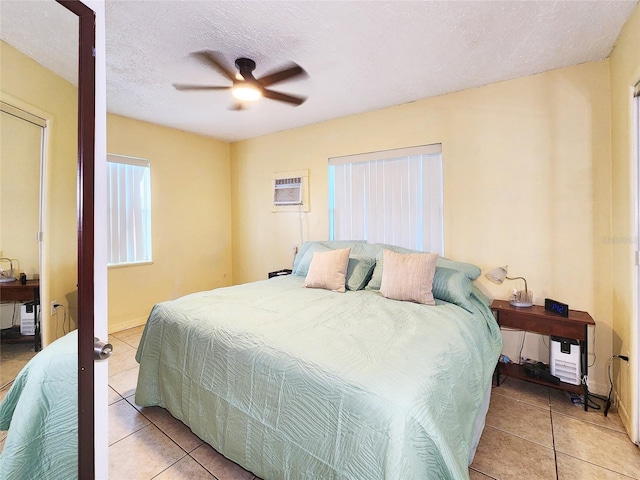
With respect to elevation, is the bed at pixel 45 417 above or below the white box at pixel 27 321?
below

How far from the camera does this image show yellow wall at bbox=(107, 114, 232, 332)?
12.3 ft

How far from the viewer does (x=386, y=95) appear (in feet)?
9.97

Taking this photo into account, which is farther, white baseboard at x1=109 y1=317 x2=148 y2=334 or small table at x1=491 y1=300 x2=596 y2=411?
white baseboard at x1=109 y1=317 x2=148 y2=334

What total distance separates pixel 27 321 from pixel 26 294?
8 cm

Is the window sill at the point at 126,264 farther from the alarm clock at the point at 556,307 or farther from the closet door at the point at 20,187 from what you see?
the alarm clock at the point at 556,307

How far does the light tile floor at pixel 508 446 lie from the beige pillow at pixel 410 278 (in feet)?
3.08

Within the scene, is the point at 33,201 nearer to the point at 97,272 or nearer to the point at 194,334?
the point at 97,272

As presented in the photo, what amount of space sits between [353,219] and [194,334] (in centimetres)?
232

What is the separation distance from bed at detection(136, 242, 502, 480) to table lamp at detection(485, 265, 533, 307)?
28 centimetres

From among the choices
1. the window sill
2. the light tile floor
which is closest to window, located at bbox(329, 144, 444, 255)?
the light tile floor

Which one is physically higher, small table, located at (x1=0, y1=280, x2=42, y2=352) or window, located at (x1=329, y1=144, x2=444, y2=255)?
window, located at (x1=329, y1=144, x2=444, y2=255)

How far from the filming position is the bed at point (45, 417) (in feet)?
2.70

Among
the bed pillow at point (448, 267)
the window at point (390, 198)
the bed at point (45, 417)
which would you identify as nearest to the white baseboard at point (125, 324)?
the window at point (390, 198)

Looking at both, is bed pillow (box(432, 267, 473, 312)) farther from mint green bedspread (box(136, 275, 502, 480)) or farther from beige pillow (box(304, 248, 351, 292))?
beige pillow (box(304, 248, 351, 292))
